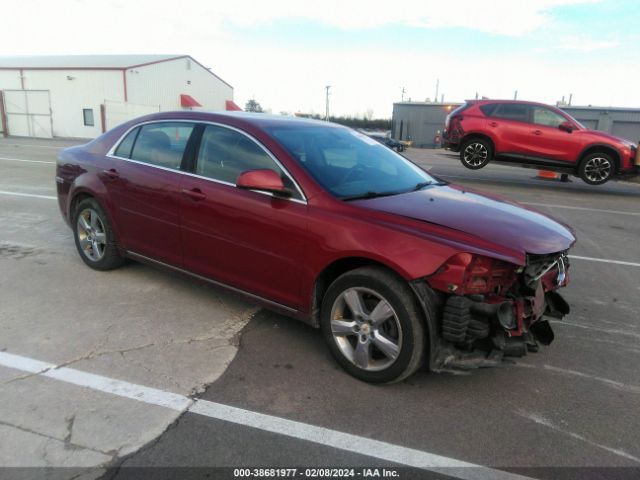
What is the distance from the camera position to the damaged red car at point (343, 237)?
2.85m

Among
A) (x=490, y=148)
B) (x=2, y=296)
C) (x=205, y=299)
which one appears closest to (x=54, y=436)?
(x=205, y=299)

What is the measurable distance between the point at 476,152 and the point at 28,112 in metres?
34.2

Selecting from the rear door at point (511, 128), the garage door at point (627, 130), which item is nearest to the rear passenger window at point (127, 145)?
the rear door at point (511, 128)

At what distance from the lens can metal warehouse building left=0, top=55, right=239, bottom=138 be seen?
3303 centimetres

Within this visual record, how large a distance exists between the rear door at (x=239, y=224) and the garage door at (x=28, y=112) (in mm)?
36534

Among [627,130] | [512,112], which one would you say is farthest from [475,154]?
[627,130]

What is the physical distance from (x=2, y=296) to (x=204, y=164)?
7.51 ft

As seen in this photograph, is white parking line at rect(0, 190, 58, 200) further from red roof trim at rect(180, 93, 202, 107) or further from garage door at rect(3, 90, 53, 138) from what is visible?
red roof trim at rect(180, 93, 202, 107)

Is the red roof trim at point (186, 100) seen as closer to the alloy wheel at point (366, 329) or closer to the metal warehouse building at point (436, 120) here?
the metal warehouse building at point (436, 120)

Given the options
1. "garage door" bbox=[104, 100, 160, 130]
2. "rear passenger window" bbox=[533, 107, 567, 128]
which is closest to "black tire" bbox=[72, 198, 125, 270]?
"rear passenger window" bbox=[533, 107, 567, 128]

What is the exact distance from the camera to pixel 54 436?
2.56m

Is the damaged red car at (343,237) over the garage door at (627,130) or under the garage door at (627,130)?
under

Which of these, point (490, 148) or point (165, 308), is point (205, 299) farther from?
point (490, 148)

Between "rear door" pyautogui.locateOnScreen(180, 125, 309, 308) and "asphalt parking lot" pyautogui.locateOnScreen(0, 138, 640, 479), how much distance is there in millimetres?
480
